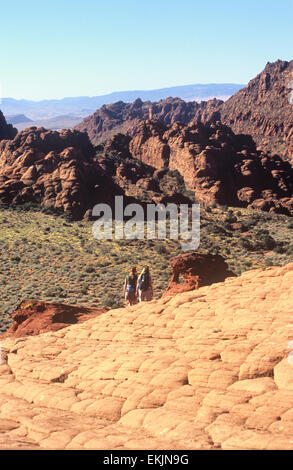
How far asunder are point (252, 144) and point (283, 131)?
4837 centimetres

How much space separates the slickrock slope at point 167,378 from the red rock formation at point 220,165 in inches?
1771

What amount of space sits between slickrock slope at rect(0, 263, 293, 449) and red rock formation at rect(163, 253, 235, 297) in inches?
239

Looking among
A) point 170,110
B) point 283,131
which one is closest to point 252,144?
point 283,131

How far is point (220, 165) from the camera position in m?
65.4

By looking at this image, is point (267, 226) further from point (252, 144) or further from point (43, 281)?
point (252, 144)

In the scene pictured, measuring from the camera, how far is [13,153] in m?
63.1

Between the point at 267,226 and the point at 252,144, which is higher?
the point at 252,144

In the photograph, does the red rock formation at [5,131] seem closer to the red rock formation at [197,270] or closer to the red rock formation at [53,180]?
the red rock formation at [53,180]

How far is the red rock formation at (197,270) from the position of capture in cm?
2262

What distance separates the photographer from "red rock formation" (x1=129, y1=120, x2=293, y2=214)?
201ft

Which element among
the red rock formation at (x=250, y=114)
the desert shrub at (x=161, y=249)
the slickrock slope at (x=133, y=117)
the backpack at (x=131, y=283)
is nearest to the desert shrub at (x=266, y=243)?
the desert shrub at (x=161, y=249)

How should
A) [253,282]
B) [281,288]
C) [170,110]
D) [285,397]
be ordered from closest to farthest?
[285,397] < [281,288] < [253,282] < [170,110]

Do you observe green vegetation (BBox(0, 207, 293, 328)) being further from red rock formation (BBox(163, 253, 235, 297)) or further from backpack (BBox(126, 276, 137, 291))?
backpack (BBox(126, 276, 137, 291))
